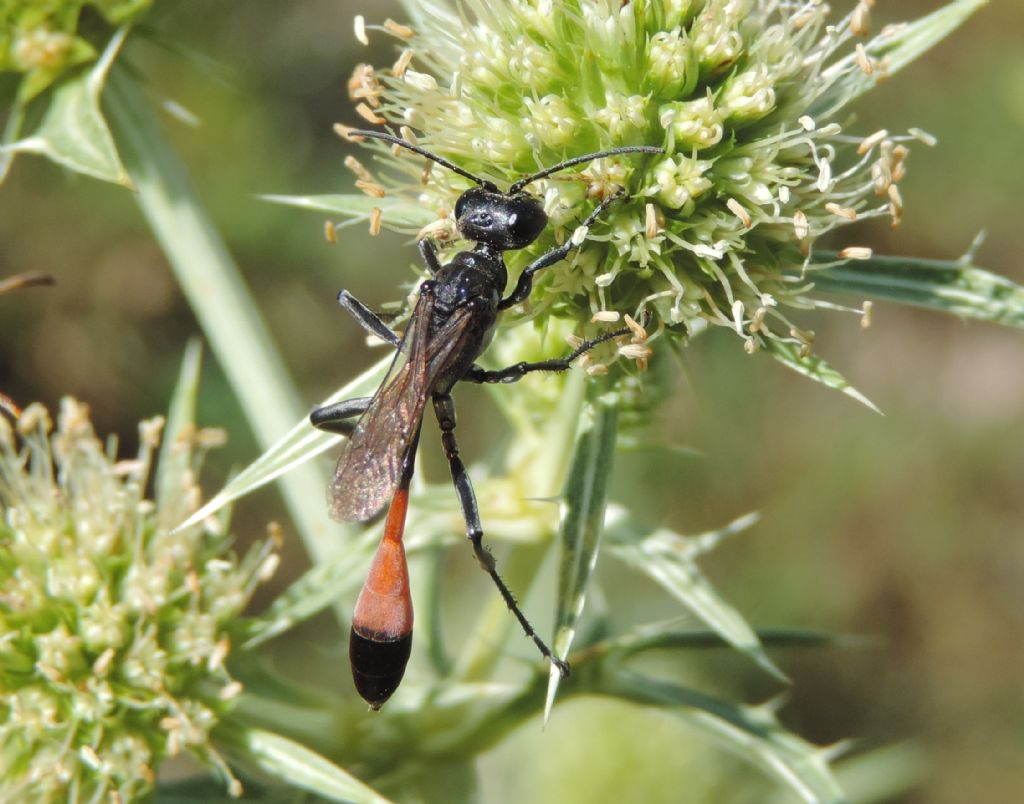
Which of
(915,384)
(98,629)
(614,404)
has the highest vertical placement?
(614,404)

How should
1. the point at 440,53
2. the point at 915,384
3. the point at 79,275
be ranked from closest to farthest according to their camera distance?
the point at 440,53 < the point at 79,275 < the point at 915,384

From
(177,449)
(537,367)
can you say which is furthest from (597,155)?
(177,449)

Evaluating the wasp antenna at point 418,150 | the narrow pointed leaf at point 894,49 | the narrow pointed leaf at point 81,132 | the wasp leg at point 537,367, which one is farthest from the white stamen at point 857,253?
the narrow pointed leaf at point 81,132

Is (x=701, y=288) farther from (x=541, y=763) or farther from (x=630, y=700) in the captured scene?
(x=541, y=763)

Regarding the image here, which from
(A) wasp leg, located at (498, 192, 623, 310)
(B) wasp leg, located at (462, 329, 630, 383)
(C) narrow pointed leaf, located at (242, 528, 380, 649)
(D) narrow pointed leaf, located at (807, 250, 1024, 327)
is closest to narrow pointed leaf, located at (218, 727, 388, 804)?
(C) narrow pointed leaf, located at (242, 528, 380, 649)

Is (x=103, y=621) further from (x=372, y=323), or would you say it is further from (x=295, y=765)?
(x=372, y=323)

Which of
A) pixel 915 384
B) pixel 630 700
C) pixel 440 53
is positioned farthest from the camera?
pixel 915 384

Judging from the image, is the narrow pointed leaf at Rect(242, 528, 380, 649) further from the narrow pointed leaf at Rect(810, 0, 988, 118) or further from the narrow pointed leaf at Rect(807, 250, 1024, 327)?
the narrow pointed leaf at Rect(810, 0, 988, 118)

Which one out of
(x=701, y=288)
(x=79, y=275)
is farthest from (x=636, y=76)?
(x=79, y=275)
